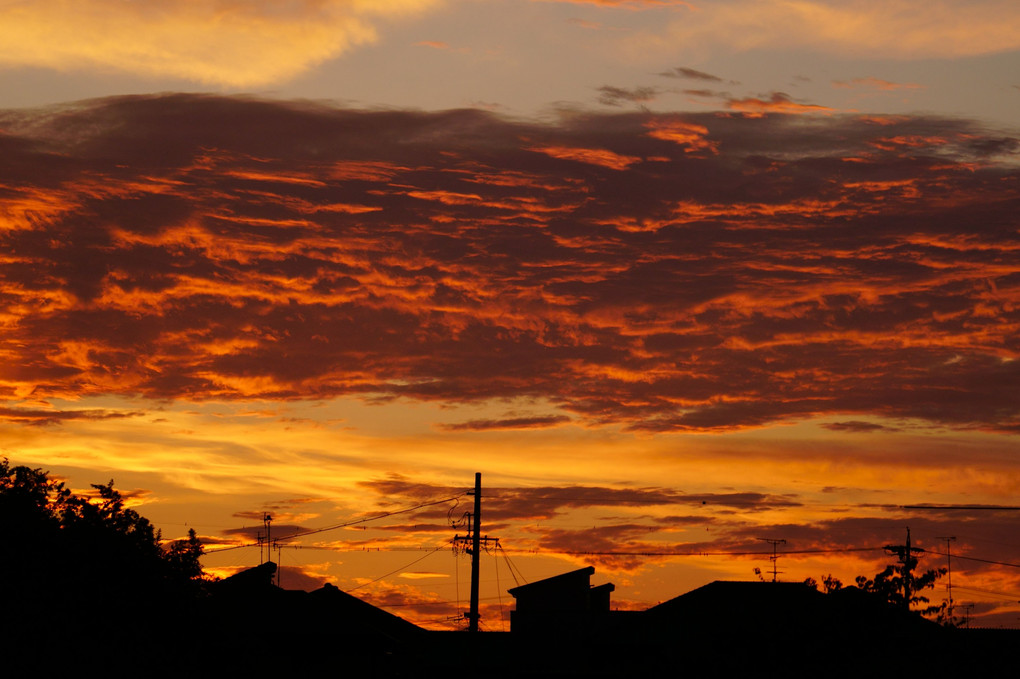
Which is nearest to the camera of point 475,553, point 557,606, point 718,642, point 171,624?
point 718,642

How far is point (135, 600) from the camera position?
2822 cm

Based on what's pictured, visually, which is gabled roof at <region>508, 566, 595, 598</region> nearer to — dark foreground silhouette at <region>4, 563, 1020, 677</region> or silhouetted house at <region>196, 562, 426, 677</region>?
silhouetted house at <region>196, 562, 426, 677</region>

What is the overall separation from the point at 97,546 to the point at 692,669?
14705 mm

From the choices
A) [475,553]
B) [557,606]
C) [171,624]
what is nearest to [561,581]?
[557,606]

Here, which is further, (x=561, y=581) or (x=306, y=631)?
(x=561, y=581)

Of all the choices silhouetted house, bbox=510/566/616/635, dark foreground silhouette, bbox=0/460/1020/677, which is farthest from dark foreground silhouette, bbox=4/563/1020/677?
silhouetted house, bbox=510/566/616/635

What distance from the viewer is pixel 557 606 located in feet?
213

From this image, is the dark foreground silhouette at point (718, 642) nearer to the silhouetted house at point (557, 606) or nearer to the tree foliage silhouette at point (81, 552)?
the tree foliage silhouette at point (81, 552)

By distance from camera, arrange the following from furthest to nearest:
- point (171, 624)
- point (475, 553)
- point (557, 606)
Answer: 1. point (557, 606)
2. point (475, 553)
3. point (171, 624)

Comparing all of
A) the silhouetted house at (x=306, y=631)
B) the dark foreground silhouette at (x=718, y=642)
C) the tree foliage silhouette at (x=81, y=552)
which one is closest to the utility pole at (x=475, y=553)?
the silhouetted house at (x=306, y=631)

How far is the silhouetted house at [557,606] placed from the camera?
6444cm

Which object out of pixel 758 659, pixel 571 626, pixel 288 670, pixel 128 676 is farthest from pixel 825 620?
pixel 571 626

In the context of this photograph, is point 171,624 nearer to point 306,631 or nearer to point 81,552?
point 81,552

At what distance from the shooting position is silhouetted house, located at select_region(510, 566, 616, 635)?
6444 centimetres
